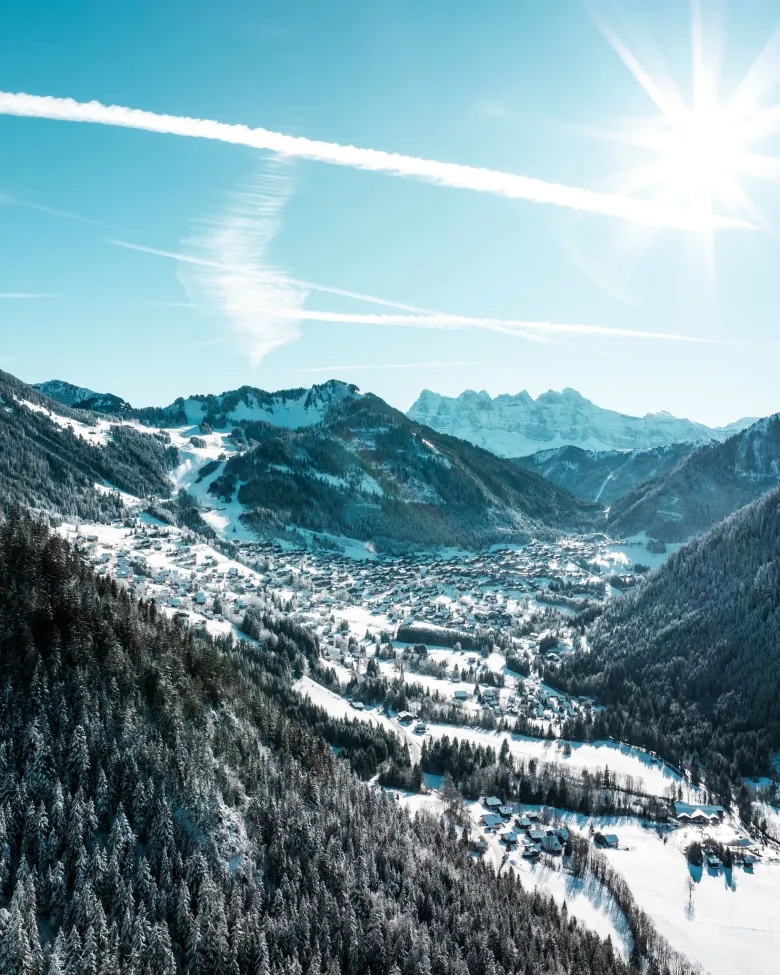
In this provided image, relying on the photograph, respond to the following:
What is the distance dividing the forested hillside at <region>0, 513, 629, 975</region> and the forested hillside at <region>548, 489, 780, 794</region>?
79873 mm

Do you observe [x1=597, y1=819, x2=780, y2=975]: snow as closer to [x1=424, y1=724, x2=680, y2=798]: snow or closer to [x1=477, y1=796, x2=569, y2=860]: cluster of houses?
[x1=477, y1=796, x2=569, y2=860]: cluster of houses

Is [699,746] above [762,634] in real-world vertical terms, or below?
below

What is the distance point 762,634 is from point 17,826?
18597 cm

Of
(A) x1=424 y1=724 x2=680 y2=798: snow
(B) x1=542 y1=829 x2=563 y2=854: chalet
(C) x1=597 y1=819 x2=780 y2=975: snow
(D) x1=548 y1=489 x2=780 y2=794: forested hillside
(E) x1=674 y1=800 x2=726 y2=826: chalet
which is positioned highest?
(D) x1=548 y1=489 x2=780 y2=794: forested hillside

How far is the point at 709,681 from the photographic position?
169 meters

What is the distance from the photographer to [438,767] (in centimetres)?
12362

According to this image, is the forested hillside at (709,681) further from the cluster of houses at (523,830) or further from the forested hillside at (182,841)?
the forested hillside at (182,841)

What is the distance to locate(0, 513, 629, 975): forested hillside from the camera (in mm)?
54594

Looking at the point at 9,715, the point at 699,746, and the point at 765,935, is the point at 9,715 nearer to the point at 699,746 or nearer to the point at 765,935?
Result: the point at 765,935

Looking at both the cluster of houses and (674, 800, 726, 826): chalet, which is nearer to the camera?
the cluster of houses

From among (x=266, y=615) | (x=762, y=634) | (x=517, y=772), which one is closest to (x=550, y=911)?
(x=517, y=772)

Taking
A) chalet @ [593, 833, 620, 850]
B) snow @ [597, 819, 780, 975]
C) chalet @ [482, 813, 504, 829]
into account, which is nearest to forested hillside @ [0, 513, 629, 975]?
chalet @ [482, 813, 504, 829]

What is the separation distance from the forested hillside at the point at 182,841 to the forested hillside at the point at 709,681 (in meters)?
79.9

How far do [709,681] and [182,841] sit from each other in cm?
15550
